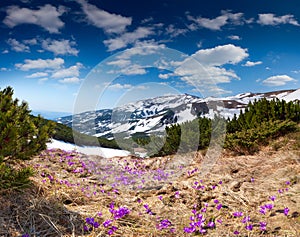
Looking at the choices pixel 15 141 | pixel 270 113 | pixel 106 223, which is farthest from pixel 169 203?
pixel 270 113

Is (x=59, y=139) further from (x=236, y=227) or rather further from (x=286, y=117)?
(x=236, y=227)

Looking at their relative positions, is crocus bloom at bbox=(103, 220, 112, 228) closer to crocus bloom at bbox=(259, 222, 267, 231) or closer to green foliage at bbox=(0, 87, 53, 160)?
green foliage at bbox=(0, 87, 53, 160)

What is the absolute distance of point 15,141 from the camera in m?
2.64

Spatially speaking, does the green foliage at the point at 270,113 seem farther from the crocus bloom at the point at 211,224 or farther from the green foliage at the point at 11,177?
the green foliage at the point at 11,177

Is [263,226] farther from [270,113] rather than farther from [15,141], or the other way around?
[270,113]

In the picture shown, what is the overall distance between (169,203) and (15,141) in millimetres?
2250

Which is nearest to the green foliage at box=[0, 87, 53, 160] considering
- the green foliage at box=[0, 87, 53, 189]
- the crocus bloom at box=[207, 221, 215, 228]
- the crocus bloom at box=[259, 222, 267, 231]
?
the green foliage at box=[0, 87, 53, 189]

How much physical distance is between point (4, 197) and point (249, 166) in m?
4.09

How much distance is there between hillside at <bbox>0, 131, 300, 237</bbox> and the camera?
9.50ft

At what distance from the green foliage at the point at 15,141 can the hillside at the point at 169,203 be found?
0.42m

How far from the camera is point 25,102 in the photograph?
3.49m

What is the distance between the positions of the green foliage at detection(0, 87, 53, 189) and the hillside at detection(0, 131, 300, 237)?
0.42 meters

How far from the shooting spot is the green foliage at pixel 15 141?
2555 millimetres

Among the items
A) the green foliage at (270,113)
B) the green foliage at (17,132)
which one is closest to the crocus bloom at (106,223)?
the green foliage at (17,132)
